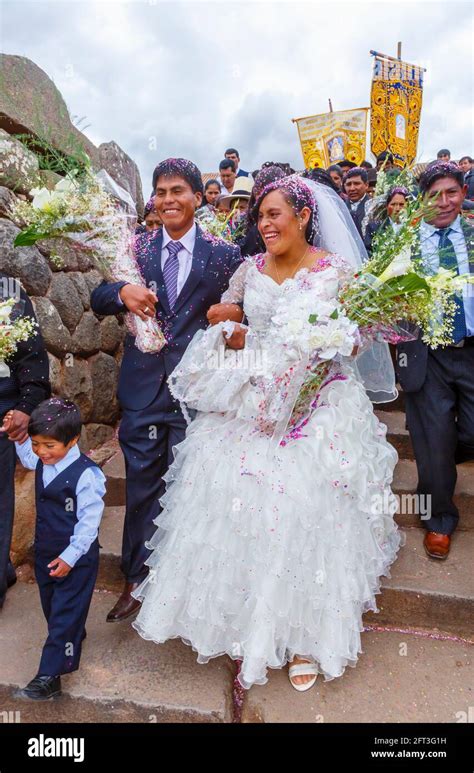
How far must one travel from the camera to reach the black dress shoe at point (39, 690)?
2.29 metres

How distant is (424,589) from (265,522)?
45.5 inches

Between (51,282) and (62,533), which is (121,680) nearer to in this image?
(62,533)

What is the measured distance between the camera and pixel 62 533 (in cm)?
233

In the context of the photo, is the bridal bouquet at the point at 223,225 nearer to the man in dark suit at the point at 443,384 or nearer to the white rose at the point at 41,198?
the white rose at the point at 41,198

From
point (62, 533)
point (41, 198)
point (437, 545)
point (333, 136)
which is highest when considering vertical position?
point (333, 136)

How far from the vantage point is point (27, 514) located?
328cm

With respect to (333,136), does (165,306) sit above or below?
below

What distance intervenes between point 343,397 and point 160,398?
3.09 feet

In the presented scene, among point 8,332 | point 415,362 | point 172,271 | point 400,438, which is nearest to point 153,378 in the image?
point 172,271

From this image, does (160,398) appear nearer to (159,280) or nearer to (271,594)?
(159,280)

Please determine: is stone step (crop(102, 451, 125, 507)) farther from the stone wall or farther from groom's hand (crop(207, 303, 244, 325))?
groom's hand (crop(207, 303, 244, 325))
